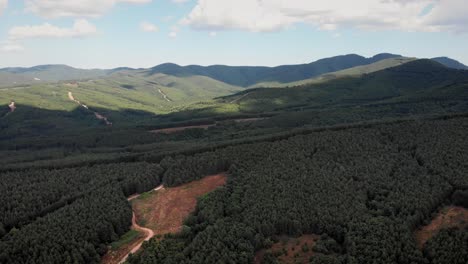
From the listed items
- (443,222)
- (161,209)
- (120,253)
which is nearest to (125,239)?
(120,253)

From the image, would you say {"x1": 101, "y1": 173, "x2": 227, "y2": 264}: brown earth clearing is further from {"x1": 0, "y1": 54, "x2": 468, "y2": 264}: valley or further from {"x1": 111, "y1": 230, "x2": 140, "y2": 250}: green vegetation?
{"x1": 111, "y1": 230, "x2": 140, "y2": 250}: green vegetation

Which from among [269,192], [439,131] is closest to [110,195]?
[269,192]

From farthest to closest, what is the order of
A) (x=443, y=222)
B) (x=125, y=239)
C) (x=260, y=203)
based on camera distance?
(x=260, y=203), (x=125, y=239), (x=443, y=222)

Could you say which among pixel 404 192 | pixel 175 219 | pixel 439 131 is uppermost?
pixel 439 131

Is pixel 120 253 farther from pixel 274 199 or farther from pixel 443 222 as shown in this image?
pixel 443 222

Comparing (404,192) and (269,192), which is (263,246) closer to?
(269,192)

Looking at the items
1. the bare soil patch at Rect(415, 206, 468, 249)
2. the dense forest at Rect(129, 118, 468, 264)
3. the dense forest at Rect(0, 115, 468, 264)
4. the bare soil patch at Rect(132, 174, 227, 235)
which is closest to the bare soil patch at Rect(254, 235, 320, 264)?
the dense forest at Rect(0, 115, 468, 264)
